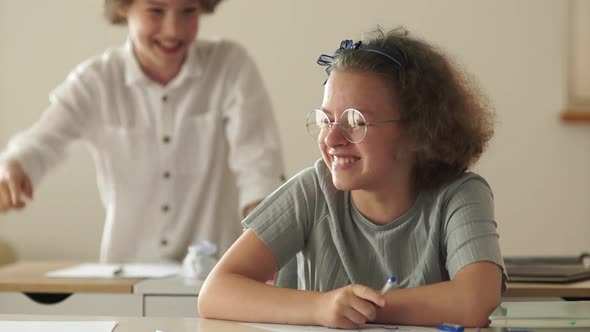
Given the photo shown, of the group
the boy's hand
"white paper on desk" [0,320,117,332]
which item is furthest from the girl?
the boy's hand

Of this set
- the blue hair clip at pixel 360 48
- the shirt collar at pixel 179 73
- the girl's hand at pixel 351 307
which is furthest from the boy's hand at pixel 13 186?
the girl's hand at pixel 351 307

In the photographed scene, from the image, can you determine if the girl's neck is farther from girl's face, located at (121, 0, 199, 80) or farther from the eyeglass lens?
girl's face, located at (121, 0, 199, 80)

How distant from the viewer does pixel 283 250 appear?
1.50 m

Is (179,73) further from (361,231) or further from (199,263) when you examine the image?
(361,231)

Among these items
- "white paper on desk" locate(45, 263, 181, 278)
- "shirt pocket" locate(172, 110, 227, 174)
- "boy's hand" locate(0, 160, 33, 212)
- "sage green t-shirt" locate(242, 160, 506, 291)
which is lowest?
"white paper on desk" locate(45, 263, 181, 278)

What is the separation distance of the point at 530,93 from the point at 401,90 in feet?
7.83

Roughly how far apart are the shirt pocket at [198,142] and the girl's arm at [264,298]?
1053 millimetres

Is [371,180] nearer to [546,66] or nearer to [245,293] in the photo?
[245,293]

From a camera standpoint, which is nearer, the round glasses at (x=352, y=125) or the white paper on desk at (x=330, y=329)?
the white paper on desk at (x=330, y=329)

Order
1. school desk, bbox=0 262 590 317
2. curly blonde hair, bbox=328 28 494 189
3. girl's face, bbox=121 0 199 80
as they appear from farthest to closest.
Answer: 1. girl's face, bbox=121 0 199 80
2. school desk, bbox=0 262 590 317
3. curly blonde hair, bbox=328 28 494 189

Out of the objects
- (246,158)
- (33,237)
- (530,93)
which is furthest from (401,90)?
(33,237)

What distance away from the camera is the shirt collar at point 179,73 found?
250 cm

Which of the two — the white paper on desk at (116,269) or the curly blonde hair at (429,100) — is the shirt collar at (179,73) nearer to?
the white paper on desk at (116,269)

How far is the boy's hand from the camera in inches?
79.2
